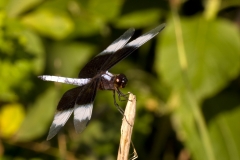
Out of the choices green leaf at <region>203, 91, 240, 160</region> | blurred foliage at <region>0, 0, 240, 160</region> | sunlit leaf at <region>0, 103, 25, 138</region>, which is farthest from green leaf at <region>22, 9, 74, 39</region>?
green leaf at <region>203, 91, 240, 160</region>

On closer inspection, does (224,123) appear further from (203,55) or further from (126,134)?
(126,134)

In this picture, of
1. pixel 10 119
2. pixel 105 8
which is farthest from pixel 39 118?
pixel 105 8

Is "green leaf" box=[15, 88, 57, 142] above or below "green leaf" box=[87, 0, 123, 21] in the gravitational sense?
below

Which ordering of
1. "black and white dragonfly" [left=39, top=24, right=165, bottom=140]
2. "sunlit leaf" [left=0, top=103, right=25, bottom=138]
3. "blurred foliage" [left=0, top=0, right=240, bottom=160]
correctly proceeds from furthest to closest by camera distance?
"sunlit leaf" [left=0, top=103, right=25, bottom=138]
"blurred foliage" [left=0, top=0, right=240, bottom=160]
"black and white dragonfly" [left=39, top=24, right=165, bottom=140]

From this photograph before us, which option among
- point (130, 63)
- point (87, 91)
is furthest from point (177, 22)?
point (87, 91)

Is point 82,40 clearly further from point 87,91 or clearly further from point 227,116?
point 87,91

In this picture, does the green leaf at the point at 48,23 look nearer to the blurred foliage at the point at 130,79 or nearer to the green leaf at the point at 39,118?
the blurred foliage at the point at 130,79

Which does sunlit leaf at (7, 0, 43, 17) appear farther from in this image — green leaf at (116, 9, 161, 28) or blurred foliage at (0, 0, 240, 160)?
green leaf at (116, 9, 161, 28)
